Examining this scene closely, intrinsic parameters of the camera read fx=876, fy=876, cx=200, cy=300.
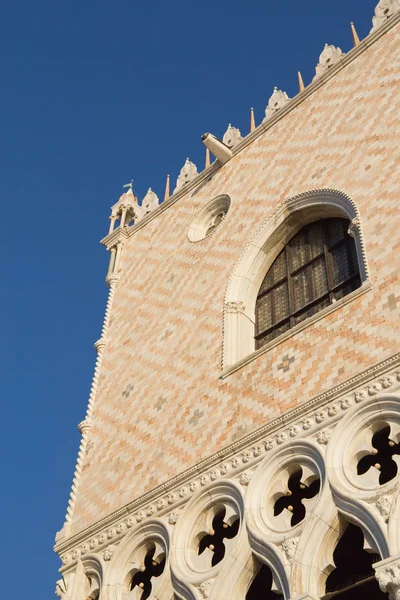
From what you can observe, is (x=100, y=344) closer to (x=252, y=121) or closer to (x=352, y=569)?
(x=252, y=121)

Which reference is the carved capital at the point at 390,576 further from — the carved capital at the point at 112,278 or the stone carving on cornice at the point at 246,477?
the carved capital at the point at 112,278

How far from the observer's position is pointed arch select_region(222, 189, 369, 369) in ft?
34.3

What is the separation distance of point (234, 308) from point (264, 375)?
5.08 feet

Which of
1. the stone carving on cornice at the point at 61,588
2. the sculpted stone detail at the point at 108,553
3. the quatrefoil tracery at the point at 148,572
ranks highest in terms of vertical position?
the sculpted stone detail at the point at 108,553

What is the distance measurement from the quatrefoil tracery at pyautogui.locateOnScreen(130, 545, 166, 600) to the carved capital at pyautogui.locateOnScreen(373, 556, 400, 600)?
303cm

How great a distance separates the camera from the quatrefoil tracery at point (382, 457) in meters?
7.85

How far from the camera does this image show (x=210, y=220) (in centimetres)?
1298

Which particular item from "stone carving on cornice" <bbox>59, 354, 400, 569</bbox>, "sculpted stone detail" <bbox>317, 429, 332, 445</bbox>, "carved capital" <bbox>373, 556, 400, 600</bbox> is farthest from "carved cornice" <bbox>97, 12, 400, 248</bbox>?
"carved capital" <bbox>373, 556, 400, 600</bbox>

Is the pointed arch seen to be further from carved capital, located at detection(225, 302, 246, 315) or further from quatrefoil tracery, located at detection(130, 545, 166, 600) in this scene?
quatrefoil tracery, located at detection(130, 545, 166, 600)

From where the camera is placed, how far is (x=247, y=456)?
8.88 meters

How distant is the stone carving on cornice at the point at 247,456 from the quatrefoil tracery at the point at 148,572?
1.37ft

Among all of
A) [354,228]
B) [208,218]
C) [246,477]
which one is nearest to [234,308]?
[354,228]

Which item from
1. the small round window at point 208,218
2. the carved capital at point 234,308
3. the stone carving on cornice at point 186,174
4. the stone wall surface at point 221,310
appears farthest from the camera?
the stone carving on cornice at point 186,174

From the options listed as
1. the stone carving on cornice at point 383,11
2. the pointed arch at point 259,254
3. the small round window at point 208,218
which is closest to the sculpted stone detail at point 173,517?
the pointed arch at point 259,254
